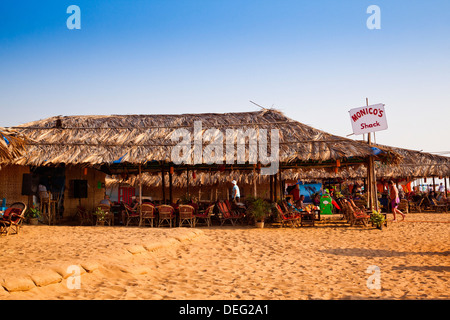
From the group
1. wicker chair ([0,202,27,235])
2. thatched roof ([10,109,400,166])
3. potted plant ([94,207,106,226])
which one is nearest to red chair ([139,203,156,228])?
potted plant ([94,207,106,226])

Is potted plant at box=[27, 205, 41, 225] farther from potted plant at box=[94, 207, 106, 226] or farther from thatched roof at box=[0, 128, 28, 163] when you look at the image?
thatched roof at box=[0, 128, 28, 163]

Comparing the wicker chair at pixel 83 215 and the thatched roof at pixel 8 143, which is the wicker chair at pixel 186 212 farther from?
the thatched roof at pixel 8 143

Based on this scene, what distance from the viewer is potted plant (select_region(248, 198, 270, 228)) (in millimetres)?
12336

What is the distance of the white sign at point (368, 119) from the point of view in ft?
40.3

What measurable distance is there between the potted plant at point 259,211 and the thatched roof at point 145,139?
161cm

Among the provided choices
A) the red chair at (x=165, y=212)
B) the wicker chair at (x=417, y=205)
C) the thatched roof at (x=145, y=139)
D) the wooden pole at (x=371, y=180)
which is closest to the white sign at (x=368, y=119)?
the wooden pole at (x=371, y=180)

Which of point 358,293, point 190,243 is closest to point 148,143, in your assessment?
point 190,243

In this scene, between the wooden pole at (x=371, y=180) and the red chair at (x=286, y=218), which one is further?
the wooden pole at (x=371, y=180)

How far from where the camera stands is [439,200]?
775 inches

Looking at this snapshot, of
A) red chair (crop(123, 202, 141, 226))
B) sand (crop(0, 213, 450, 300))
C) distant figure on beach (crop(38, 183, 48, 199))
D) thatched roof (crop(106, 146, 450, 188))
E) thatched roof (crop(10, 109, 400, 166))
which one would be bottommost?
sand (crop(0, 213, 450, 300))

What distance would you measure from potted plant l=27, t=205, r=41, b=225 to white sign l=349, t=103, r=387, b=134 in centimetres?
1080

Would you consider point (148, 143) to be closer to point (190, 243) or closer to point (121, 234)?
point (121, 234)
